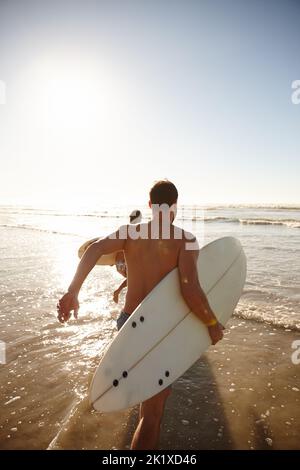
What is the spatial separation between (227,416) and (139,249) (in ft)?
6.26

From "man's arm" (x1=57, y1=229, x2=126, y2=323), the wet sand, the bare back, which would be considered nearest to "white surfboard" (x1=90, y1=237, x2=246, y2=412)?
the bare back

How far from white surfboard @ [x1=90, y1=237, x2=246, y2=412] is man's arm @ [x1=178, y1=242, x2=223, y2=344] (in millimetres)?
104

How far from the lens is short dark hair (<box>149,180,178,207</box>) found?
2.48 meters

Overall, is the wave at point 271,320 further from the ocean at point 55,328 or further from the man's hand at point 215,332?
the man's hand at point 215,332

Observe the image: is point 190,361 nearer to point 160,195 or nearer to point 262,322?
point 160,195

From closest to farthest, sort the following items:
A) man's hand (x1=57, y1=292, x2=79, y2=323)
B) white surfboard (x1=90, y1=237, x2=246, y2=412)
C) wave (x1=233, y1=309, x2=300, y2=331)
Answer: man's hand (x1=57, y1=292, x2=79, y2=323)
white surfboard (x1=90, y1=237, x2=246, y2=412)
wave (x1=233, y1=309, x2=300, y2=331)

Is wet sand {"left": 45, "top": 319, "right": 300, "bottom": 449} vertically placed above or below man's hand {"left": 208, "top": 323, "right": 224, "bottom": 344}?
below

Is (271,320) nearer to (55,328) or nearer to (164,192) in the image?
(55,328)

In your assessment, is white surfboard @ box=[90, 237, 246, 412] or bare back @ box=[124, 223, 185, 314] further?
bare back @ box=[124, 223, 185, 314]

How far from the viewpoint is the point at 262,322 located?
5094 millimetres

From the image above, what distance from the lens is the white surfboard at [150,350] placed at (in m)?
2.44

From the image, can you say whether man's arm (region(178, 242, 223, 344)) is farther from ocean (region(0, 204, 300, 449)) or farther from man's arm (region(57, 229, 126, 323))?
ocean (region(0, 204, 300, 449))

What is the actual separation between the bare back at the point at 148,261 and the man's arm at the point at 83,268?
0.40 feet
